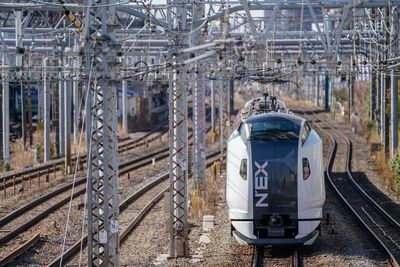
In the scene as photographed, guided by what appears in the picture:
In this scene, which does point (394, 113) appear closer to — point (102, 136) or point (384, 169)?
point (384, 169)

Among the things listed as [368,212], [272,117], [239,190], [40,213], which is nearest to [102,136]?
[239,190]

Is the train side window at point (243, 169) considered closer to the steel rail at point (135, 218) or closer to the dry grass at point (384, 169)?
the steel rail at point (135, 218)

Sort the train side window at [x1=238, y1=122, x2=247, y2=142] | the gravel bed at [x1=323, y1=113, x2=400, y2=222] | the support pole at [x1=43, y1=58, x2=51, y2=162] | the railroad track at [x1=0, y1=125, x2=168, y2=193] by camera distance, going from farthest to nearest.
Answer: the support pole at [x1=43, y1=58, x2=51, y2=162], the railroad track at [x1=0, y1=125, x2=168, y2=193], the gravel bed at [x1=323, y1=113, x2=400, y2=222], the train side window at [x1=238, y1=122, x2=247, y2=142]

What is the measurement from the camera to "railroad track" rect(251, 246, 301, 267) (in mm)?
14561

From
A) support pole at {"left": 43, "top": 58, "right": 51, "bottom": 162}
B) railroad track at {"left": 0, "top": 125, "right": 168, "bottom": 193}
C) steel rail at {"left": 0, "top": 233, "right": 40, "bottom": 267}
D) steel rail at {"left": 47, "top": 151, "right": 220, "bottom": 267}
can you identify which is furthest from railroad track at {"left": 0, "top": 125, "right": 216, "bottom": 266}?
support pole at {"left": 43, "top": 58, "right": 51, "bottom": 162}

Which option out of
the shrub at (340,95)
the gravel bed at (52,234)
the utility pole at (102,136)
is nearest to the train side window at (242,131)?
Result: the gravel bed at (52,234)

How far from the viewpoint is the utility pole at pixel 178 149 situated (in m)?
15.2

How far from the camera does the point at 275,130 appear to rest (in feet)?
50.2

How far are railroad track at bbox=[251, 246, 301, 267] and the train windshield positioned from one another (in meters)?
2.03

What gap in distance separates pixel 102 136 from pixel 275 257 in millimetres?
5029

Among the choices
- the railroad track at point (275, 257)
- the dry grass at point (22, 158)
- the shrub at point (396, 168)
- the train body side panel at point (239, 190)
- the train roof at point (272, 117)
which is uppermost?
the train roof at point (272, 117)

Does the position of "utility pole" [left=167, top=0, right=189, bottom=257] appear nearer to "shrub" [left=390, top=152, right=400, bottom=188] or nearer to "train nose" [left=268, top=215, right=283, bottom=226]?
"train nose" [left=268, top=215, right=283, bottom=226]

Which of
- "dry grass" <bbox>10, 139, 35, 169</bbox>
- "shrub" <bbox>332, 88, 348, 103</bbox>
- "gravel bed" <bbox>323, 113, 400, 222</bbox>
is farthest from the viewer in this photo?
"shrub" <bbox>332, 88, 348, 103</bbox>

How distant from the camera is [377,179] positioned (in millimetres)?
27984
